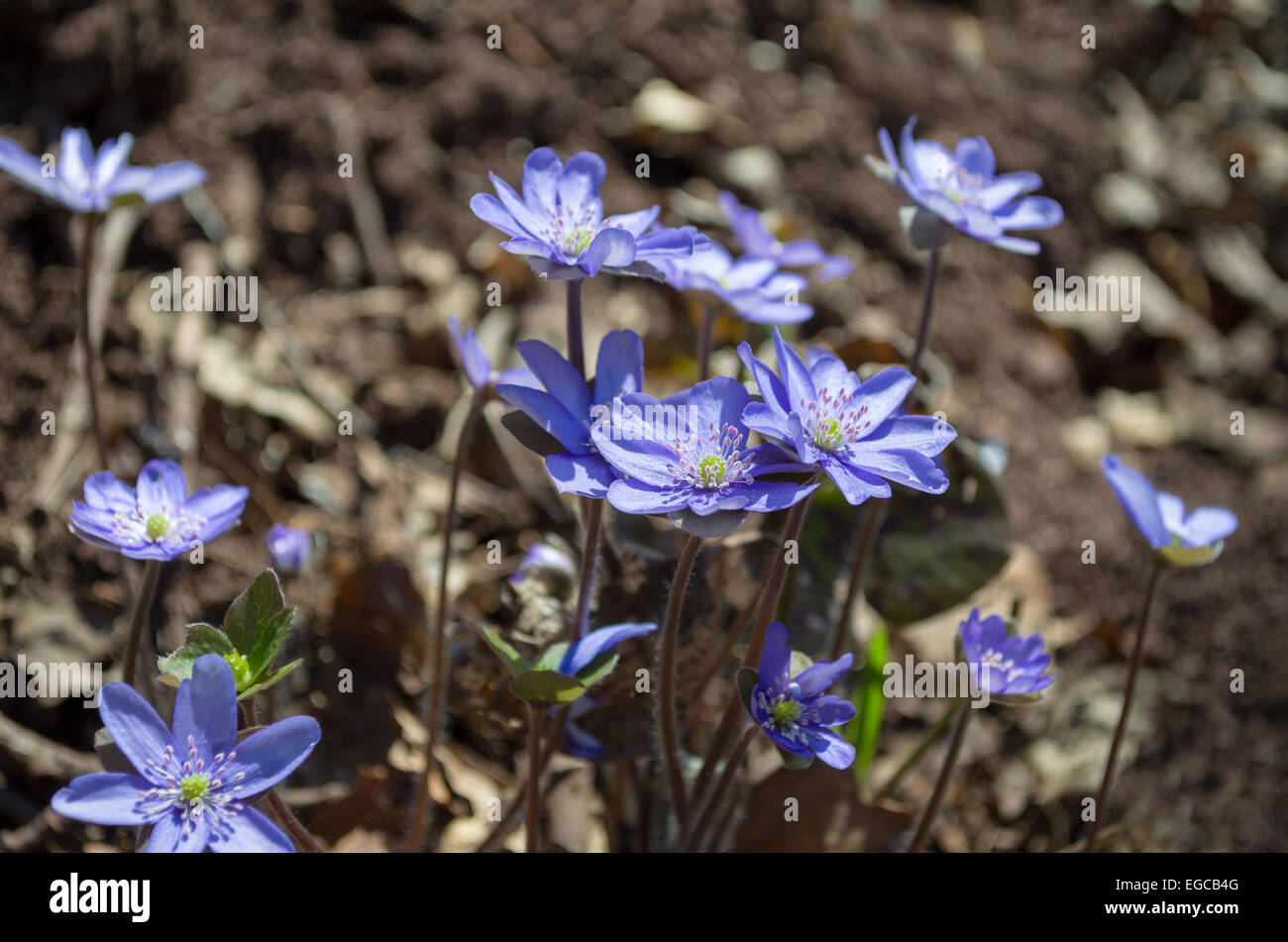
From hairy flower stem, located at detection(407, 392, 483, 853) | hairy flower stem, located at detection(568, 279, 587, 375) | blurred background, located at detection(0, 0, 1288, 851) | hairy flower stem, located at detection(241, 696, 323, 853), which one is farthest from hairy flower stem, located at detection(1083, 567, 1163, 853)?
hairy flower stem, located at detection(241, 696, 323, 853)

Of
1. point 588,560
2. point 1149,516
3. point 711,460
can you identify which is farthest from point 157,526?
point 1149,516

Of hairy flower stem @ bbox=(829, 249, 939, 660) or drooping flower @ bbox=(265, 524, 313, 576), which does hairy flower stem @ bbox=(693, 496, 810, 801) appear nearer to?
hairy flower stem @ bbox=(829, 249, 939, 660)

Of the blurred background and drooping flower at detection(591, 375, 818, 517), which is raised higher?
drooping flower at detection(591, 375, 818, 517)

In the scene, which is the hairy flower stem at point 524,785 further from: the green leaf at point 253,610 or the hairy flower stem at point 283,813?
the green leaf at point 253,610

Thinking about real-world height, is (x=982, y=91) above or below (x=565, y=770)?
above

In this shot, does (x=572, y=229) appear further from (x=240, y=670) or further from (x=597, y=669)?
(x=240, y=670)
